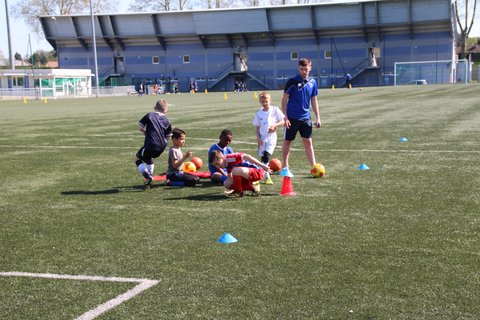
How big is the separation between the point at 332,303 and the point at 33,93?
60446 millimetres

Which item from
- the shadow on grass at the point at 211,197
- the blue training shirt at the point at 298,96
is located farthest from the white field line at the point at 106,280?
the blue training shirt at the point at 298,96

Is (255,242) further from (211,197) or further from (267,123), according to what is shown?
(267,123)

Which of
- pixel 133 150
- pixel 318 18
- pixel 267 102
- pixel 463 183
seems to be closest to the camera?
pixel 463 183

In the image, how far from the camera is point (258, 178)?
27.1 ft

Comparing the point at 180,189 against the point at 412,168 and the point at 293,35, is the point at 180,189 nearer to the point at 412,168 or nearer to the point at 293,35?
the point at 412,168

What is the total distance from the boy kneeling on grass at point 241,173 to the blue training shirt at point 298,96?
5.76 ft

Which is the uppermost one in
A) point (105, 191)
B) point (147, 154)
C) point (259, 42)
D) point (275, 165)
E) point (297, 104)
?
point (259, 42)

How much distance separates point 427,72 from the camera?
67.8 m

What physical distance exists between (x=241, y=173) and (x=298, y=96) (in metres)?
2.37

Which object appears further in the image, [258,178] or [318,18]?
[318,18]

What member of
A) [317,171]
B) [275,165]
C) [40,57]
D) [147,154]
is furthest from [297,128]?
[40,57]

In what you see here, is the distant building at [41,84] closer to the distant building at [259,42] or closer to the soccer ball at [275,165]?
the distant building at [259,42]

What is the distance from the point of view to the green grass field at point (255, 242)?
443 cm

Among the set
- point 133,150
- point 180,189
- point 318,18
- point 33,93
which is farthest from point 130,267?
point 318,18
